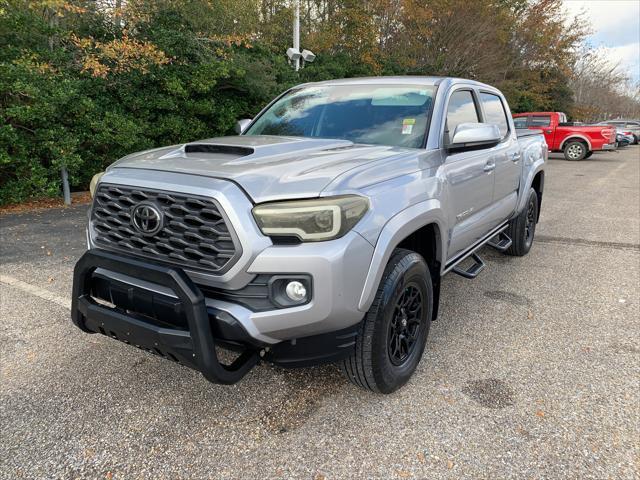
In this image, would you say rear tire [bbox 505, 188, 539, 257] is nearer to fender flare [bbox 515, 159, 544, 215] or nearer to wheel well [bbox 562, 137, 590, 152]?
fender flare [bbox 515, 159, 544, 215]

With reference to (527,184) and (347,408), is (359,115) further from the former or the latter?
(527,184)

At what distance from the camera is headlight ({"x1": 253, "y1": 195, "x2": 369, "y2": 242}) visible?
209 centimetres

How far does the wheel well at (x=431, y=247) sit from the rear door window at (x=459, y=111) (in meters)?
0.68

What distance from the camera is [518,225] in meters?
5.41

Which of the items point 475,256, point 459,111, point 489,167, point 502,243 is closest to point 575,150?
point 502,243

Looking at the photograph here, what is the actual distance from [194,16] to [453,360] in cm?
911

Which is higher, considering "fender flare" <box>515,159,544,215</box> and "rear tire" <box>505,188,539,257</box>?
"fender flare" <box>515,159,544,215</box>

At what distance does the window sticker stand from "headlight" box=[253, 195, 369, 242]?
135 cm

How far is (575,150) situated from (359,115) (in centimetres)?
1853

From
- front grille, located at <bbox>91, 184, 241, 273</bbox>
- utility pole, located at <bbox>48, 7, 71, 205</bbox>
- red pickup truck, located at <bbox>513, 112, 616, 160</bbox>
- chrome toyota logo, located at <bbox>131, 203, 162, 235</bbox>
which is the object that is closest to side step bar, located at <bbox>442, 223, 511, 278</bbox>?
front grille, located at <bbox>91, 184, 241, 273</bbox>

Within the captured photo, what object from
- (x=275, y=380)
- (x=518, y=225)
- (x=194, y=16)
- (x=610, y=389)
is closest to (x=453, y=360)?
(x=610, y=389)

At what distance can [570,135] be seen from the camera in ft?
61.5

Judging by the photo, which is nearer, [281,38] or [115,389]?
[115,389]

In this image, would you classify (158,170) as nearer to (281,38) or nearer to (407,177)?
(407,177)
